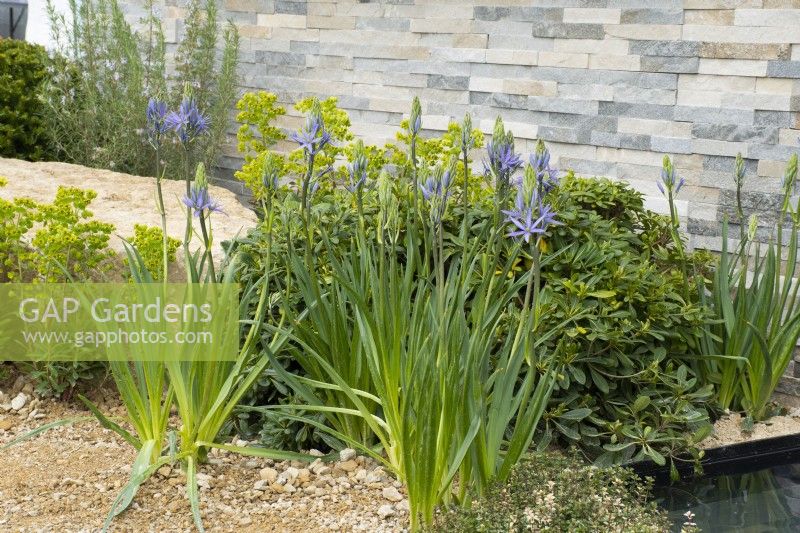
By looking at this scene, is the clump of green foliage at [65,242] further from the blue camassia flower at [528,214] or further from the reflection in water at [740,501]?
the reflection in water at [740,501]

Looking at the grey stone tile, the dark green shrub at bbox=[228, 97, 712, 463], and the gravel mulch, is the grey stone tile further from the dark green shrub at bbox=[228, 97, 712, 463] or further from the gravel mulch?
the gravel mulch

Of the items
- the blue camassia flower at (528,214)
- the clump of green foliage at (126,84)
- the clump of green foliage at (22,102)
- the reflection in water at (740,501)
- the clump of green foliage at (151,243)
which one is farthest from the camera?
the clump of green foliage at (22,102)

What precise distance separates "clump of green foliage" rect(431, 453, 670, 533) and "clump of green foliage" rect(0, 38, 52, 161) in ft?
15.7

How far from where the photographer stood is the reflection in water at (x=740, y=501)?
3.33 meters

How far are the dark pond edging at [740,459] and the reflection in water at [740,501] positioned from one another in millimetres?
34

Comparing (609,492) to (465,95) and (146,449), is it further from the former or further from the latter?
(465,95)

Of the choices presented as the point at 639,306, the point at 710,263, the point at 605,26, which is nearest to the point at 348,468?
the point at 639,306

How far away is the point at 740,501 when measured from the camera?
3.51 metres

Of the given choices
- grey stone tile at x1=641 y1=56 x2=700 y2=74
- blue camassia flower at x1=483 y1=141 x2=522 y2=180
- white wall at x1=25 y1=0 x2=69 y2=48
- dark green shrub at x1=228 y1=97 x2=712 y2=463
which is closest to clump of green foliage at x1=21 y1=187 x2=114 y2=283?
dark green shrub at x1=228 y1=97 x2=712 y2=463

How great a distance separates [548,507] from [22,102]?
513cm

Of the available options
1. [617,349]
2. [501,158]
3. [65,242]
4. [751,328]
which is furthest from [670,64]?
[65,242]

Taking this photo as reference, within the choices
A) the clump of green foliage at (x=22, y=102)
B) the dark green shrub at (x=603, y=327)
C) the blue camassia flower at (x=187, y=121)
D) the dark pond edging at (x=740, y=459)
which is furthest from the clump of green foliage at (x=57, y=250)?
the clump of green foliage at (x=22, y=102)

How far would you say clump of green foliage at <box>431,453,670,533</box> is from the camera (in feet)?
8.17

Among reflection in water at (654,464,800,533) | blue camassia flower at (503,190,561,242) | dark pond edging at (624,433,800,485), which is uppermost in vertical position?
blue camassia flower at (503,190,561,242)
